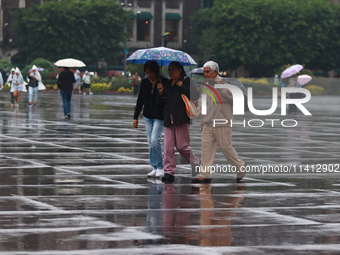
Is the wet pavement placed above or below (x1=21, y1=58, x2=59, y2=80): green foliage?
below

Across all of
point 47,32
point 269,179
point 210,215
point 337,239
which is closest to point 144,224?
point 210,215

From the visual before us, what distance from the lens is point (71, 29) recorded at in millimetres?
70562

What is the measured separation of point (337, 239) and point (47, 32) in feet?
211

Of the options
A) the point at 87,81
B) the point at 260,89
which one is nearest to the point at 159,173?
the point at 87,81

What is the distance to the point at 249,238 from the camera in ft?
22.7

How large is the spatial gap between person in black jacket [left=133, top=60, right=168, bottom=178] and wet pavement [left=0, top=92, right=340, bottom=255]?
1.17ft

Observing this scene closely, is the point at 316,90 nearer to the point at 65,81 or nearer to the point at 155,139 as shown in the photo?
the point at 65,81

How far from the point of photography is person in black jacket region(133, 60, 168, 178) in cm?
1103

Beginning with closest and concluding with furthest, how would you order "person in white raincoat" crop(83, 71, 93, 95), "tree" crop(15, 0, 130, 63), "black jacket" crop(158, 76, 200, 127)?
1. "black jacket" crop(158, 76, 200, 127)
2. "person in white raincoat" crop(83, 71, 93, 95)
3. "tree" crop(15, 0, 130, 63)

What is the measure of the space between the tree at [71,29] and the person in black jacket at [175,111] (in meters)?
58.8

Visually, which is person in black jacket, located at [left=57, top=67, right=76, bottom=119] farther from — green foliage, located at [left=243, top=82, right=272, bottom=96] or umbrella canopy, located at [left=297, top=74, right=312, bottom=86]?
green foliage, located at [left=243, top=82, right=272, bottom=96]

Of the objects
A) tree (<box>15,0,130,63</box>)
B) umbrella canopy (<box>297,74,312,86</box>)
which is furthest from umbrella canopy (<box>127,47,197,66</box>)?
tree (<box>15,0,130,63</box>)

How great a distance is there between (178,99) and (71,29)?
6124 centimetres

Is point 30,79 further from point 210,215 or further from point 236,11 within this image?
point 236,11
